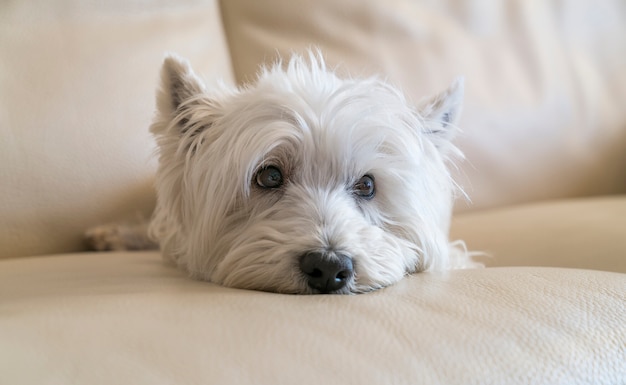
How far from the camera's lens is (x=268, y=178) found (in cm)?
119

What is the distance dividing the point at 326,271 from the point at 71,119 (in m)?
0.87

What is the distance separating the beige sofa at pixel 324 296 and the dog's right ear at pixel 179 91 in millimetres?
294

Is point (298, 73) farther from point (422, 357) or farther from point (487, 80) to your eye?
point (487, 80)

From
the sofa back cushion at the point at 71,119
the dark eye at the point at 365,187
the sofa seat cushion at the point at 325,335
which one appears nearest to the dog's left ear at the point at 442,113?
the dark eye at the point at 365,187

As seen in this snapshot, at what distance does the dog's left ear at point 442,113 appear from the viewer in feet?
4.60

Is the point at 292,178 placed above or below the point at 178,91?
below

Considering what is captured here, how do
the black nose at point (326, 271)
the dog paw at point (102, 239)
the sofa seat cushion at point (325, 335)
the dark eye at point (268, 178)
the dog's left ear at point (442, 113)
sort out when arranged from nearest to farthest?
the sofa seat cushion at point (325, 335)
the black nose at point (326, 271)
the dark eye at point (268, 178)
the dog's left ear at point (442, 113)
the dog paw at point (102, 239)

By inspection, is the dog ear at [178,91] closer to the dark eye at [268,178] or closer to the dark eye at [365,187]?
the dark eye at [268,178]

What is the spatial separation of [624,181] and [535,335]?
1.73 m

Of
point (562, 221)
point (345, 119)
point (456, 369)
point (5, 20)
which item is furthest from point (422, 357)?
point (5, 20)

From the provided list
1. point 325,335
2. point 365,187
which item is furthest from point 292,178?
point 325,335

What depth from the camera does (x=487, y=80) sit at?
205 centimetres

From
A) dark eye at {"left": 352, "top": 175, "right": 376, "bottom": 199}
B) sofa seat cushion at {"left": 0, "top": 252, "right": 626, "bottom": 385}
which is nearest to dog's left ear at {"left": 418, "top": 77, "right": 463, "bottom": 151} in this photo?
dark eye at {"left": 352, "top": 175, "right": 376, "bottom": 199}

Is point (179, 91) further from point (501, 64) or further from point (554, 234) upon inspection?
point (501, 64)
